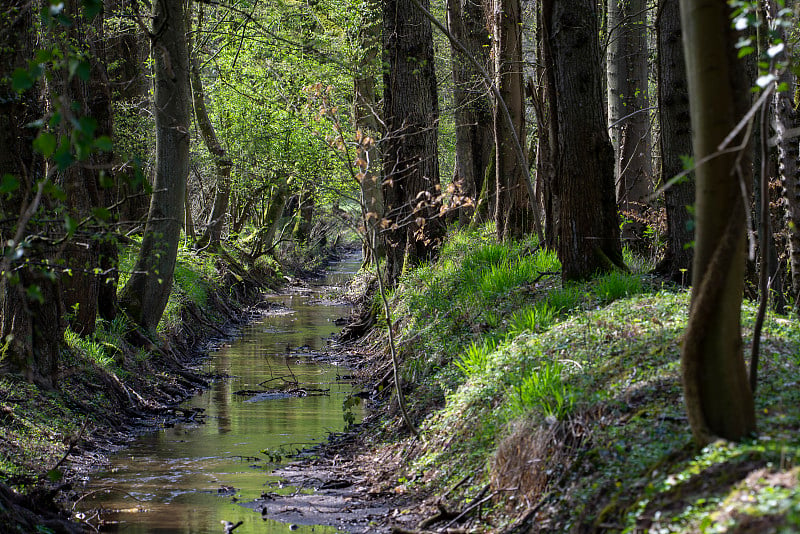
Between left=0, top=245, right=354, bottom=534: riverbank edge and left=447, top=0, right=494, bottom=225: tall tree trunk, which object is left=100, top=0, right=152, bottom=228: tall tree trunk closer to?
left=0, top=245, right=354, bottom=534: riverbank edge

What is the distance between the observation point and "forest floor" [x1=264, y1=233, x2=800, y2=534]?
4.28m

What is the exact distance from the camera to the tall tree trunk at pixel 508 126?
13.8m

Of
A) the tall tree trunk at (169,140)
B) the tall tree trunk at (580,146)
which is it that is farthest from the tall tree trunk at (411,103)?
the tall tree trunk at (580,146)

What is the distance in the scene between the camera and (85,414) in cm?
965

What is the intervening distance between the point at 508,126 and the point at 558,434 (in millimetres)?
8664

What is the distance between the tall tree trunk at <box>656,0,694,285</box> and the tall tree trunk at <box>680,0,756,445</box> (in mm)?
5307

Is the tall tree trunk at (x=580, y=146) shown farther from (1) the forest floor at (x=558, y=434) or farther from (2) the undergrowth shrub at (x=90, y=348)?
(2) the undergrowth shrub at (x=90, y=348)

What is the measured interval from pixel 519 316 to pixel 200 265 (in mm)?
13387

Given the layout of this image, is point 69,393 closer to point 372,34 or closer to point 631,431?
point 631,431

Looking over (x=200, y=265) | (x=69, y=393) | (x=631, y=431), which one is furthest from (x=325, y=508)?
(x=200, y=265)

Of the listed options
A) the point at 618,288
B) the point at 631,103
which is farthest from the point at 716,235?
the point at 631,103

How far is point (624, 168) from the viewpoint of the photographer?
15.7 metres

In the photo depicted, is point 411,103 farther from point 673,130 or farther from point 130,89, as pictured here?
point 673,130

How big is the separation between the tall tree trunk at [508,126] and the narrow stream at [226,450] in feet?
12.3
